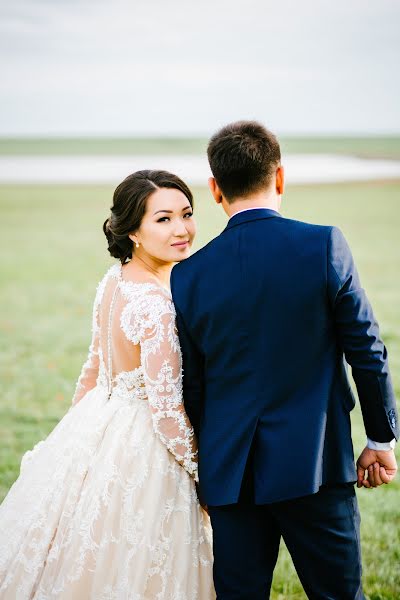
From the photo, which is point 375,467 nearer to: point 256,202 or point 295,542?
point 295,542

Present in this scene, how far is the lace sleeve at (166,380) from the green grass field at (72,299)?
4.57ft

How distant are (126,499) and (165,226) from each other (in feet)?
4.01

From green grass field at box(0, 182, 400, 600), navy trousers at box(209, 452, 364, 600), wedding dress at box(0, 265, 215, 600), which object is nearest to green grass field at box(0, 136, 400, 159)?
green grass field at box(0, 182, 400, 600)

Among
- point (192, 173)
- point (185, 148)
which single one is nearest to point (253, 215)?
point (192, 173)

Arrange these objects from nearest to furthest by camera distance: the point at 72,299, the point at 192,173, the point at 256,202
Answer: the point at 256,202
the point at 72,299
the point at 192,173

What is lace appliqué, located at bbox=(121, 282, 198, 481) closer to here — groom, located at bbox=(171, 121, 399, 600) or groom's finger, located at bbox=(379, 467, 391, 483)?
groom, located at bbox=(171, 121, 399, 600)

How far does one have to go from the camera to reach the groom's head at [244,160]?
106 inches

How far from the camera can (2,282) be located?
46.4 feet

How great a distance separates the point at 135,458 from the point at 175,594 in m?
0.62

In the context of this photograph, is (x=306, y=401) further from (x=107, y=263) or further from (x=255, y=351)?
(x=107, y=263)

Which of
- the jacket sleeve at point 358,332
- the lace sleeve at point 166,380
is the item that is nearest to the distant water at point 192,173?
the lace sleeve at point 166,380

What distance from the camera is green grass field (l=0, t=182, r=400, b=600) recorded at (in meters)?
4.78

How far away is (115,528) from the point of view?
3213 millimetres

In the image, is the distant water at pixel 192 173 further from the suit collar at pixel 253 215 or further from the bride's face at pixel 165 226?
the suit collar at pixel 253 215
